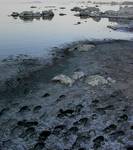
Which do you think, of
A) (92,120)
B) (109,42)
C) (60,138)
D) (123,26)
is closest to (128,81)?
(92,120)

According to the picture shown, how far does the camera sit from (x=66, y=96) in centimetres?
2000

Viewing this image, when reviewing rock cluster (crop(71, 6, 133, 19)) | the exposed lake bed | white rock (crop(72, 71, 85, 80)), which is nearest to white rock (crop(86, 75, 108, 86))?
the exposed lake bed

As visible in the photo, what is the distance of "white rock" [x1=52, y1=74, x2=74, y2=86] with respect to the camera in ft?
72.9

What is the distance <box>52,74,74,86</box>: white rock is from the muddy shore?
0.31 meters

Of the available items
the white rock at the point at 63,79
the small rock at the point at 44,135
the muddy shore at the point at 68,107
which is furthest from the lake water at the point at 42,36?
the small rock at the point at 44,135

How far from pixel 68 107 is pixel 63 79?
180 inches

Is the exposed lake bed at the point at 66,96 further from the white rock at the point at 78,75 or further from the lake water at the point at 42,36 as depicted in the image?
the lake water at the point at 42,36

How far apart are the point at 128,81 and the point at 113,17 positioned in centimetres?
4715

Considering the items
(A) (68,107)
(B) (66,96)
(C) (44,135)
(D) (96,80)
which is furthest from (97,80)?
(C) (44,135)

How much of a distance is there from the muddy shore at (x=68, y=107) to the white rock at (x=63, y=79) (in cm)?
31

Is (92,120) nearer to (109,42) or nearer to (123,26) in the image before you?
(109,42)

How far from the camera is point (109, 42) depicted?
39.0 metres

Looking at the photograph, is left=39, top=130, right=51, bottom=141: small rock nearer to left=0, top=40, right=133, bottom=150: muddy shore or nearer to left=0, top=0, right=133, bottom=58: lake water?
left=0, top=40, right=133, bottom=150: muddy shore

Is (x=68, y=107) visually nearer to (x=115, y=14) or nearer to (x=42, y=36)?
(x=42, y=36)
